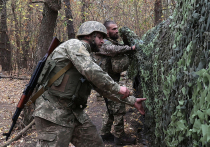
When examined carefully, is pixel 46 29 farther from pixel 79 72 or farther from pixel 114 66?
pixel 79 72

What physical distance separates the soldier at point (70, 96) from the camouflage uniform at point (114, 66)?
4.59 feet

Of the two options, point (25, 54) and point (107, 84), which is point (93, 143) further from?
point (25, 54)

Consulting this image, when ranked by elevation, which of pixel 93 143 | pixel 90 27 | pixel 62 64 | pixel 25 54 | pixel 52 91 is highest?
pixel 90 27

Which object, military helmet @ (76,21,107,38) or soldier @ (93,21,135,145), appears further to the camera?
soldier @ (93,21,135,145)

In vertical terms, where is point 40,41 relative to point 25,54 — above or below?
above

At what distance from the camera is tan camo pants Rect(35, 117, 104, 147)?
2.72 metres

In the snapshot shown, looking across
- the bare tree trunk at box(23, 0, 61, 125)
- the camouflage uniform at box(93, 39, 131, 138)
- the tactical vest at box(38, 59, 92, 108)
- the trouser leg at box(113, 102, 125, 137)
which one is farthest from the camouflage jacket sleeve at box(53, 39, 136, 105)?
the bare tree trunk at box(23, 0, 61, 125)

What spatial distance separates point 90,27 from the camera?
2996mm

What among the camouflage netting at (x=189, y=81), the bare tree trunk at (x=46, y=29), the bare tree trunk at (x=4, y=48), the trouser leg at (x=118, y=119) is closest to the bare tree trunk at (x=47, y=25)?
the bare tree trunk at (x=46, y=29)

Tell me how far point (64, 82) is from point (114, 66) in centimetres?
201

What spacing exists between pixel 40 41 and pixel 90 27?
349 cm

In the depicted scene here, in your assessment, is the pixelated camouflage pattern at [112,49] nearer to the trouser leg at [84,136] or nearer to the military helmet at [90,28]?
the military helmet at [90,28]

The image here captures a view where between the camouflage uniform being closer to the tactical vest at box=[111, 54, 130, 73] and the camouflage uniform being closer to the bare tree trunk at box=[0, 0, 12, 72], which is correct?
the tactical vest at box=[111, 54, 130, 73]

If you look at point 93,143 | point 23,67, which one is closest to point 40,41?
point 93,143
